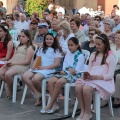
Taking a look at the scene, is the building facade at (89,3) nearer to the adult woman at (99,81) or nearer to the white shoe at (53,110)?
the white shoe at (53,110)

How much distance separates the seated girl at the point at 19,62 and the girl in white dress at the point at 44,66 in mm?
325

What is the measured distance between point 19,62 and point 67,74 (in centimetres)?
152

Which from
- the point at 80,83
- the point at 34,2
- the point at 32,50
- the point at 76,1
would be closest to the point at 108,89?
the point at 80,83

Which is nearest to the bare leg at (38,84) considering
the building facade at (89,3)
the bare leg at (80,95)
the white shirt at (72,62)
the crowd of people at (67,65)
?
the crowd of people at (67,65)

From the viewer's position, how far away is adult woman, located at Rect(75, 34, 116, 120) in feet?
20.7

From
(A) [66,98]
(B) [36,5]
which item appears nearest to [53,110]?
(A) [66,98]

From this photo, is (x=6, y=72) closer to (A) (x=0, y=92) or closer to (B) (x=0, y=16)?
(A) (x=0, y=92)

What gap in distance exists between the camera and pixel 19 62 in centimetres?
812

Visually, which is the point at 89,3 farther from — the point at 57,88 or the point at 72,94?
the point at 57,88

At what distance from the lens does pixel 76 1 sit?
25.1 metres

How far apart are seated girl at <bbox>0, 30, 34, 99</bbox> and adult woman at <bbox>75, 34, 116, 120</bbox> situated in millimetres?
1853

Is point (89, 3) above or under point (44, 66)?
above

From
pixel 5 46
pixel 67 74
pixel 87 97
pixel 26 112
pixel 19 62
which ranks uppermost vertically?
pixel 5 46

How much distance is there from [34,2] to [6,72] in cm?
1317
